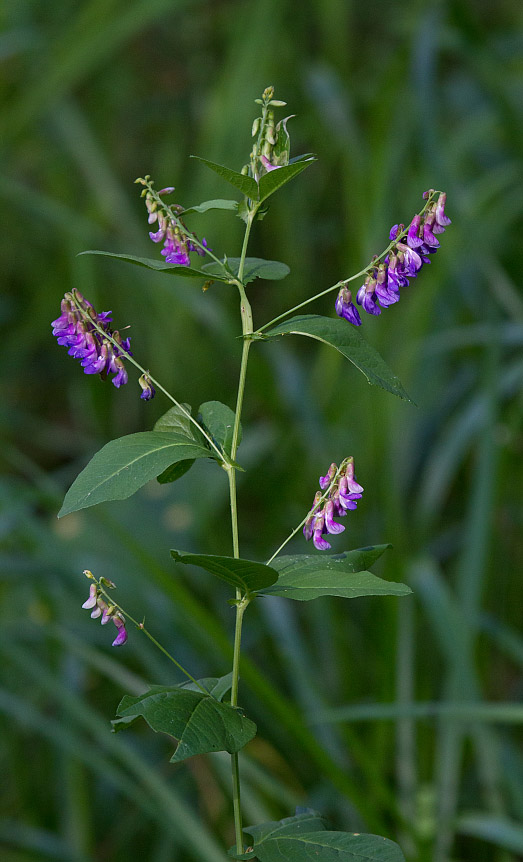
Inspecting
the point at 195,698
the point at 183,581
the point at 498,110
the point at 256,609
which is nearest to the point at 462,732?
the point at 256,609

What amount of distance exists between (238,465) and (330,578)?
90mm

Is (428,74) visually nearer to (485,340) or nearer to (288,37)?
(485,340)

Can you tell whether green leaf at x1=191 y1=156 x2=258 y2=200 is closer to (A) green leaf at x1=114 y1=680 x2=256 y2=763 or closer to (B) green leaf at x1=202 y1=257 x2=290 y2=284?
(B) green leaf at x1=202 y1=257 x2=290 y2=284

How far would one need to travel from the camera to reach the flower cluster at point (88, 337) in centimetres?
52

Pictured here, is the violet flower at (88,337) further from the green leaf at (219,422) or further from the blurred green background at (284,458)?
the blurred green background at (284,458)

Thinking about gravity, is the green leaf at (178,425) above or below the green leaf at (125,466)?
above

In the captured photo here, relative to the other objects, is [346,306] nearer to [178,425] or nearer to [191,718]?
[178,425]

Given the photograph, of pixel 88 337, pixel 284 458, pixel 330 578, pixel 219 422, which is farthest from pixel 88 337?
pixel 284 458

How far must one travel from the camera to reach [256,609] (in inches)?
69.6

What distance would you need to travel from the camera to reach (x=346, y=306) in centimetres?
54

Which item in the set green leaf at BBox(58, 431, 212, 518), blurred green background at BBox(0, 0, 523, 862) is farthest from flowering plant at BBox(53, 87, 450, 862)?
blurred green background at BBox(0, 0, 523, 862)

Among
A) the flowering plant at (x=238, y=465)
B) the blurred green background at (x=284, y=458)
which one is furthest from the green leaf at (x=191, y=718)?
the blurred green background at (x=284, y=458)

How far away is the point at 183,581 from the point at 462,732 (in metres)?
0.70

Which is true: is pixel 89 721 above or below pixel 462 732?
above
